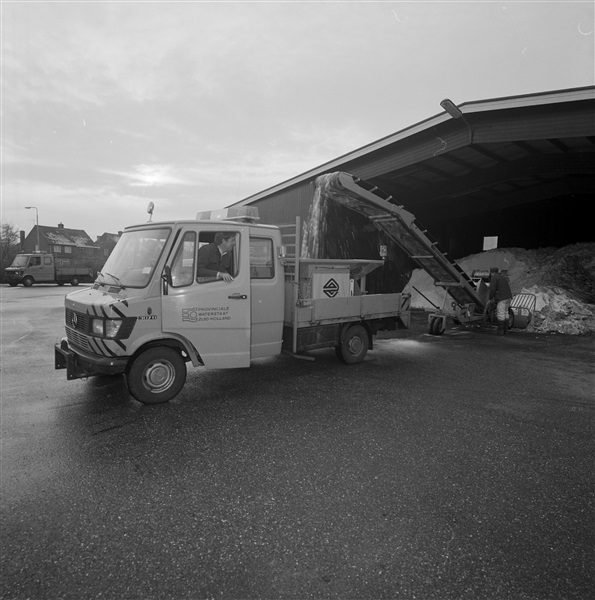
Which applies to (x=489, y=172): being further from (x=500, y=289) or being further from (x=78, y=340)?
(x=78, y=340)

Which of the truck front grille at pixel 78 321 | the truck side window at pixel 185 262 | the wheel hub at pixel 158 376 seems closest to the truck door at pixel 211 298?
the truck side window at pixel 185 262

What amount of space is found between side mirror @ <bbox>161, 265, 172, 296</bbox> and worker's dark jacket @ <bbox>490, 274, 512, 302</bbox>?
9.37 m

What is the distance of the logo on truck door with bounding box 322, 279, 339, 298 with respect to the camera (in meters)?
6.56

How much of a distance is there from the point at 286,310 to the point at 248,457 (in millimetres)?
2817

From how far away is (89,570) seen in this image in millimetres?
2352

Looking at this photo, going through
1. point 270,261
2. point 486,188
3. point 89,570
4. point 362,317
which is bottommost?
point 89,570

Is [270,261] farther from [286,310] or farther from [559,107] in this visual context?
[559,107]

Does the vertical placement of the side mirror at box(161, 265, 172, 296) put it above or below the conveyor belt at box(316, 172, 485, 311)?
below

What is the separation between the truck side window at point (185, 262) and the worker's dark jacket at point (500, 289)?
907 centimetres

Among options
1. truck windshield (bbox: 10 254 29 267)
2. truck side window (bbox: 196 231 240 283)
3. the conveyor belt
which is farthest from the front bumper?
truck windshield (bbox: 10 254 29 267)

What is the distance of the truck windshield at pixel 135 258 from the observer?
16.2 ft

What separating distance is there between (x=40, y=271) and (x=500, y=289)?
31.3m

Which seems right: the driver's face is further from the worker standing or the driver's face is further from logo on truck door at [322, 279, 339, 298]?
the worker standing

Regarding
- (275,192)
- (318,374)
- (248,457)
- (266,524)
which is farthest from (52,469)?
(275,192)
